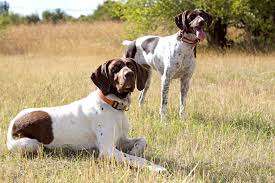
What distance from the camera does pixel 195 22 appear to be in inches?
286

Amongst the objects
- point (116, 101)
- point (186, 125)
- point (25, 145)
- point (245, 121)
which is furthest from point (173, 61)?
point (25, 145)

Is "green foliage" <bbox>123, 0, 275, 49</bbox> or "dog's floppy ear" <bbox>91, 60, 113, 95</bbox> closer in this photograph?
"dog's floppy ear" <bbox>91, 60, 113, 95</bbox>

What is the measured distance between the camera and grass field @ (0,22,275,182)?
4.85 metres

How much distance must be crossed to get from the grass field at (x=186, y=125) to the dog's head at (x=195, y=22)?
1161 millimetres

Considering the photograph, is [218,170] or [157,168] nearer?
[157,168]

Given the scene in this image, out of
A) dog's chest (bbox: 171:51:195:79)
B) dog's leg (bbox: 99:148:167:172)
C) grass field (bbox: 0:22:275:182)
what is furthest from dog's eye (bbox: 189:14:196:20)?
dog's leg (bbox: 99:148:167:172)

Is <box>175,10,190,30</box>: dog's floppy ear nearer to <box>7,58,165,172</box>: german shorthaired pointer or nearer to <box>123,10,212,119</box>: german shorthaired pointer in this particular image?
<box>123,10,212,119</box>: german shorthaired pointer

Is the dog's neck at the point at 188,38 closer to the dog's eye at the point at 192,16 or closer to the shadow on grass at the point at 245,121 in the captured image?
the dog's eye at the point at 192,16

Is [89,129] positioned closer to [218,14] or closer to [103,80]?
[103,80]

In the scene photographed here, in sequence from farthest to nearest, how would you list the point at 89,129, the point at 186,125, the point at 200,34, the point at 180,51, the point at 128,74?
1. the point at 180,51
2. the point at 200,34
3. the point at 186,125
4. the point at 89,129
5. the point at 128,74

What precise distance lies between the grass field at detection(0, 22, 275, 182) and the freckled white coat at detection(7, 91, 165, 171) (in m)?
0.12

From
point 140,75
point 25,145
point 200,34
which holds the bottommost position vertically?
point 25,145

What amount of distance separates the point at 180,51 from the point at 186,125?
118 cm

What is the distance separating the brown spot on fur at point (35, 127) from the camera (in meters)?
5.29
